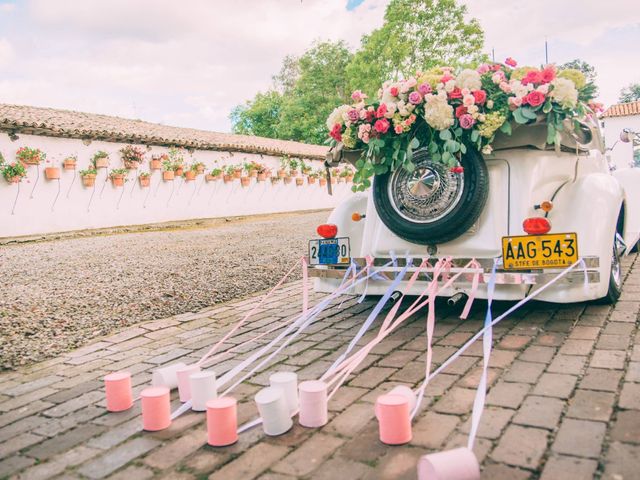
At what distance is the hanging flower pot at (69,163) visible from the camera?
16406mm

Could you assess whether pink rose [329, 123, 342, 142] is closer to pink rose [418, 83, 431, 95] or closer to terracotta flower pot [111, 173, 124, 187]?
pink rose [418, 83, 431, 95]

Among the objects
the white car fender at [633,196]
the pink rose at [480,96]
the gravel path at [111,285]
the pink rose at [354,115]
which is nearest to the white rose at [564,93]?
the pink rose at [480,96]

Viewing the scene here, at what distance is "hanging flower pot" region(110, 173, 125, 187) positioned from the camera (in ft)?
57.7

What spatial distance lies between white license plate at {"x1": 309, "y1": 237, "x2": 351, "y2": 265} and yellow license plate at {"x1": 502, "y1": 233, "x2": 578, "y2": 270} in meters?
1.36

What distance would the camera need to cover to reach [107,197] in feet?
57.6

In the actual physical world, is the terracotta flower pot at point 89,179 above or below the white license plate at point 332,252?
above

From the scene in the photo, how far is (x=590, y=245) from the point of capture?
372 centimetres

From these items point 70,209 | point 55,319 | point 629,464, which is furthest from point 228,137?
point 629,464

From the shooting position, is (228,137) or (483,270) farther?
(228,137)

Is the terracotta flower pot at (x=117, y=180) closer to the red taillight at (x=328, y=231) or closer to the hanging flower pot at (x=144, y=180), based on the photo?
the hanging flower pot at (x=144, y=180)

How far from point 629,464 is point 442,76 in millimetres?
2972

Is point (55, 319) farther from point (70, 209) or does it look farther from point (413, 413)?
point (70, 209)

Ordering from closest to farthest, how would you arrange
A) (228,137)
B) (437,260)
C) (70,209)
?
(437,260), (70,209), (228,137)

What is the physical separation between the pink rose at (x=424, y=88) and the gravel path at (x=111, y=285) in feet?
9.79
